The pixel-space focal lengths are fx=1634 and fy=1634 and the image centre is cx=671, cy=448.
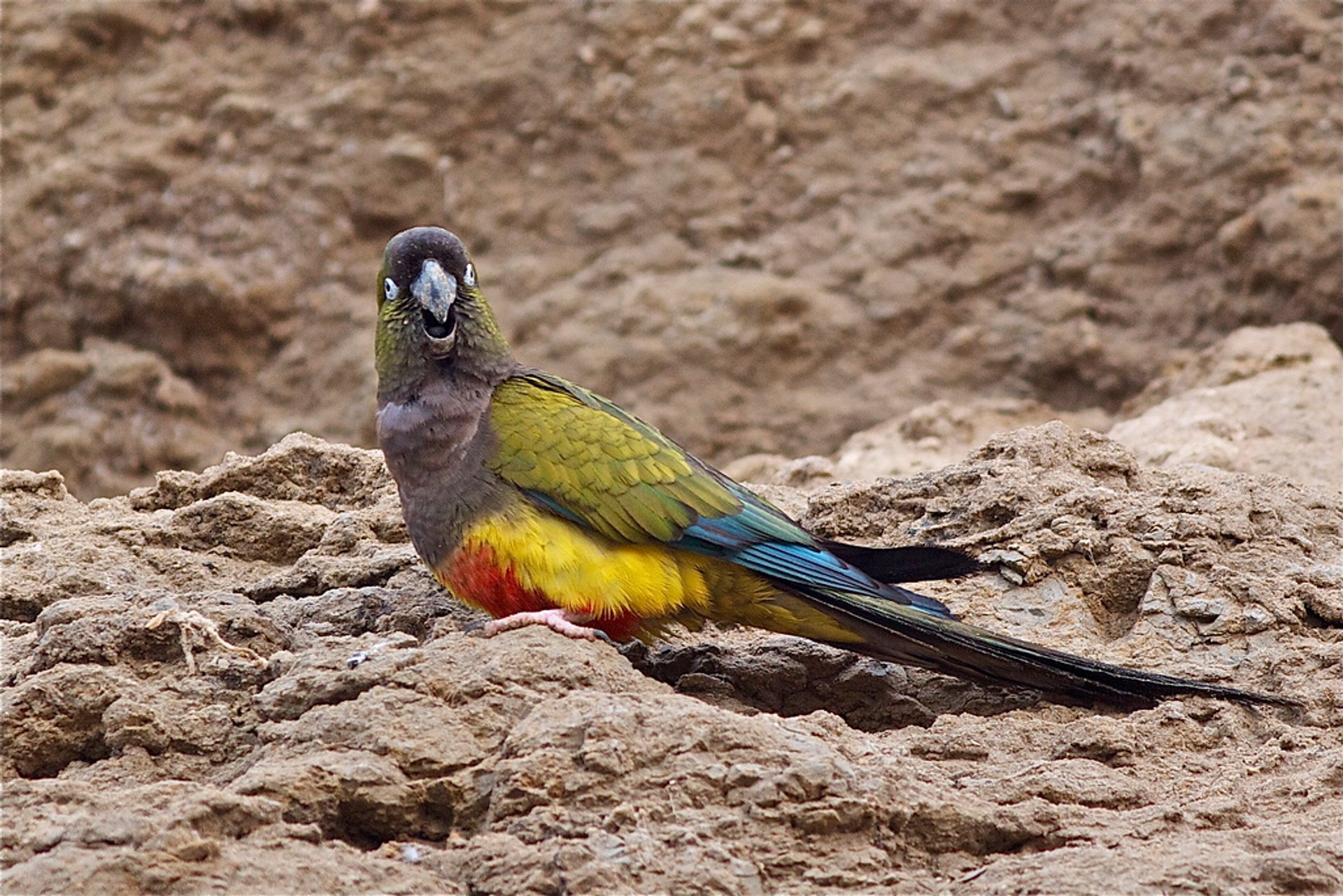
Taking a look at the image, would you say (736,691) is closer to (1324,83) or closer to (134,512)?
(134,512)

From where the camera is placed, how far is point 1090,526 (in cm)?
526

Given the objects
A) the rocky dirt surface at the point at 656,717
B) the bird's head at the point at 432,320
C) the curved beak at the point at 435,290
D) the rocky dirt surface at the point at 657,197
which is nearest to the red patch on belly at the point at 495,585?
the rocky dirt surface at the point at 656,717

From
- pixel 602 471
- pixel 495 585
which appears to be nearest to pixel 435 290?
pixel 602 471

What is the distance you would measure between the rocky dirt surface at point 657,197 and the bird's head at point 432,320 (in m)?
4.57

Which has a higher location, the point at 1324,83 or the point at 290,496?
the point at 1324,83

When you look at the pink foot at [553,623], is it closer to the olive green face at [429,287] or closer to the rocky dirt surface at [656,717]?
the rocky dirt surface at [656,717]

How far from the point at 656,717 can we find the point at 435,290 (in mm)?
1973

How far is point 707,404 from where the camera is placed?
390 inches

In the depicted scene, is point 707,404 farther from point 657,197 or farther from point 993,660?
point 993,660

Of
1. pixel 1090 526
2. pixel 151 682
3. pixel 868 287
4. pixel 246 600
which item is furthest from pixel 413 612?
pixel 868 287

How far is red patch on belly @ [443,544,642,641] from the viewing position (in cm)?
482

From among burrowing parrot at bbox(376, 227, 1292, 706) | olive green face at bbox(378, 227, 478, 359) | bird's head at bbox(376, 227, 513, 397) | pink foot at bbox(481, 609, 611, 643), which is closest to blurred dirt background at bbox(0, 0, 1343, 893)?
burrowing parrot at bbox(376, 227, 1292, 706)

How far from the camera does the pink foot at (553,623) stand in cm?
454

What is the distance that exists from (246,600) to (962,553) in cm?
215
